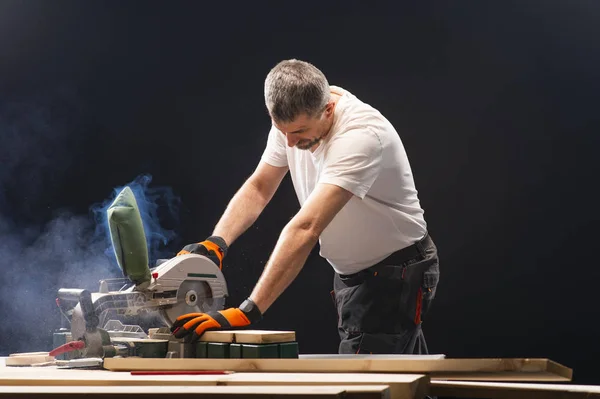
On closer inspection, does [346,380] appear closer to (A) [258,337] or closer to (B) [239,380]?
(B) [239,380]

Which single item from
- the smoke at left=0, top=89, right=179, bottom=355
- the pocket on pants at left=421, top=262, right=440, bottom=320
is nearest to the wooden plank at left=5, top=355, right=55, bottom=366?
the pocket on pants at left=421, top=262, right=440, bottom=320

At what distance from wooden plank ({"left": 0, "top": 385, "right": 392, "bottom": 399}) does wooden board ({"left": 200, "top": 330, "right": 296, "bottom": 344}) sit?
539 millimetres

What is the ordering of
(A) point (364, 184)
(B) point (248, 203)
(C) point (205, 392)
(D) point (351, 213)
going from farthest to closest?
(B) point (248, 203), (D) point (351, 213), (A) point (364, 184), (C) point (205, 392)

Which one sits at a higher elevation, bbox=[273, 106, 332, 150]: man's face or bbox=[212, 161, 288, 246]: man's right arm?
bbox=[273, 106, 332, 150]: man's face

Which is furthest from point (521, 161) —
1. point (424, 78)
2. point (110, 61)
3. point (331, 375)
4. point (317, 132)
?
point (331, 375)

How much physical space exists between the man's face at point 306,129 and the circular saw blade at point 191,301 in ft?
1.85

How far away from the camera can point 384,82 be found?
4.01 metres

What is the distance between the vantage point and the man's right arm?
297cm

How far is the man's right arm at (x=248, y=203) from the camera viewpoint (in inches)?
117

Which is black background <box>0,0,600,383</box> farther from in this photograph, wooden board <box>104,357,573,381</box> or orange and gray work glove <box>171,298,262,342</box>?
wooden board <box>104,357,573,381</box>

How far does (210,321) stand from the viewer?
86.4 inches

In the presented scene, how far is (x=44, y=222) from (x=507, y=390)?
2.95 metres

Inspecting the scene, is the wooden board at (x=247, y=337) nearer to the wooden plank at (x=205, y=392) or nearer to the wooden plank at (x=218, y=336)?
the wooden plank at (x=218, y=336)

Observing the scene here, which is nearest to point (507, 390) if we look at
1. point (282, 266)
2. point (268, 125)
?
point (282, 266)
